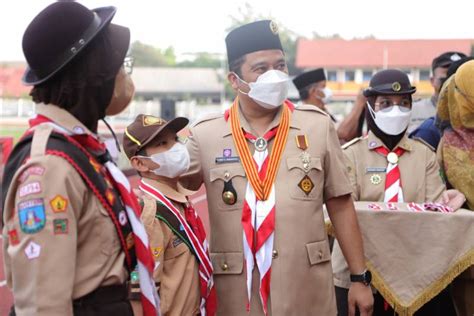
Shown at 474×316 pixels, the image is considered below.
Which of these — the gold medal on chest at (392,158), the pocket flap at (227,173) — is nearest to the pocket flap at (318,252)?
the pocket flap at (227,173)

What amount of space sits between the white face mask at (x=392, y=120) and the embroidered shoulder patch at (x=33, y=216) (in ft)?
8.50

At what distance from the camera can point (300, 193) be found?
3105mm

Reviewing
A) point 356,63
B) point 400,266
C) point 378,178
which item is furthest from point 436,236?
point 356,63

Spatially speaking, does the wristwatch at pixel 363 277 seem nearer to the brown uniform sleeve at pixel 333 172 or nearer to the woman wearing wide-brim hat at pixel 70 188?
the brown uniform sleeve at pixel 333 172

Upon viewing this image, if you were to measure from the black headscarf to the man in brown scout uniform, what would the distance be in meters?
1.12

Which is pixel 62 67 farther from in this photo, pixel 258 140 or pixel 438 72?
pixel 438 72

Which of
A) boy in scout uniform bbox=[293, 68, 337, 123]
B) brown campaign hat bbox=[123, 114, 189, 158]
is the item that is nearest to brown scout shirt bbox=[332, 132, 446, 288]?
brown campaign hat bbox=[123, 114, 189, 158]

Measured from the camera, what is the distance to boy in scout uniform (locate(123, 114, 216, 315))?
299 centimetres

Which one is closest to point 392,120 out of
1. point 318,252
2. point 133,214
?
point 318,252

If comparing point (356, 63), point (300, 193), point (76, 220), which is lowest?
point (356, 63)

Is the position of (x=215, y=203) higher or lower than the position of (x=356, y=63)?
higher

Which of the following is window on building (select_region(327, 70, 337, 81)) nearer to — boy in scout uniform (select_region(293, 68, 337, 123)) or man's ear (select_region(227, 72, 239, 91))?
boy in scout uniform (select_region(293, 68, 337, 123))

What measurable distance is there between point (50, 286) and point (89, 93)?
59cm

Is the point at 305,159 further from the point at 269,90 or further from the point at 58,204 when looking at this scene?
the point at 58,204
